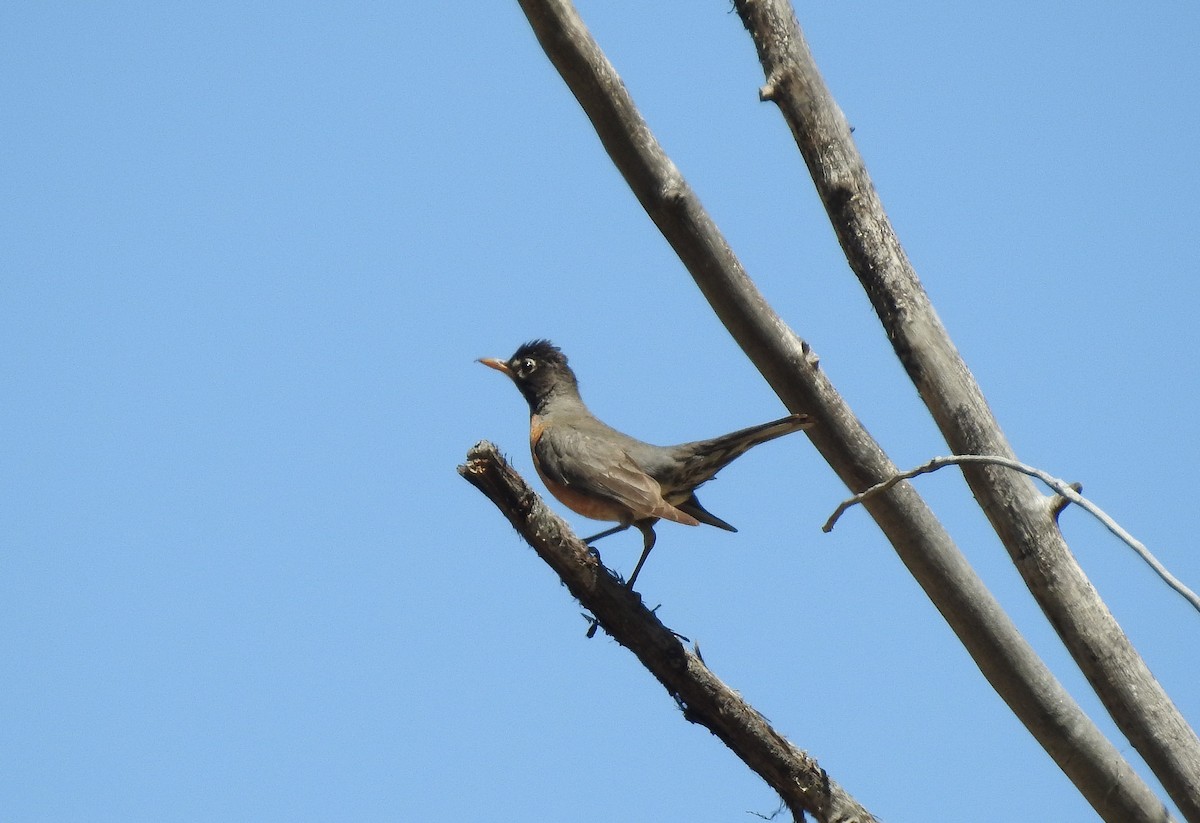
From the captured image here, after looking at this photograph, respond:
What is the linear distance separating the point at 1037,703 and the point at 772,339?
149 centimetres

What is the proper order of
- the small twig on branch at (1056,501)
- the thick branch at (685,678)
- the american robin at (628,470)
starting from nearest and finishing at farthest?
the small twig on branch at (1056,501) → the thick branch at (685,678) → the american robin at (628,470)

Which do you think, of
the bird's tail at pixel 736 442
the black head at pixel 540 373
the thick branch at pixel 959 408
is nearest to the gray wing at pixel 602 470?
the bird's tail at pixel 736 442

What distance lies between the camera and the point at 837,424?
14.4ft

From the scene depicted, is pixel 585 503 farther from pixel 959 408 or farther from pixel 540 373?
pixel 959 408

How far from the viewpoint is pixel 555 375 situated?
7.91 metres

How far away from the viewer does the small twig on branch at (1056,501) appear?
3.11 meters

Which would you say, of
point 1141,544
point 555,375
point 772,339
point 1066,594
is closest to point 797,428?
point 772,339

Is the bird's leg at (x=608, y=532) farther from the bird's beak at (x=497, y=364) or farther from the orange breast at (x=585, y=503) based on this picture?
the bird's beak at (x=497, y=364)

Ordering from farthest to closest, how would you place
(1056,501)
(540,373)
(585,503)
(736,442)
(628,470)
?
(540,373), (585,503), (628,470), (736,442), (1056,501)

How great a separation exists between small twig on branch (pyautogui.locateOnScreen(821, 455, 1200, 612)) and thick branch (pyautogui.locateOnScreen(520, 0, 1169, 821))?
50 cm

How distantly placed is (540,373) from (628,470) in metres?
1.84

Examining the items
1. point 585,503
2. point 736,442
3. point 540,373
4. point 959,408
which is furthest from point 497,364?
point 959,408

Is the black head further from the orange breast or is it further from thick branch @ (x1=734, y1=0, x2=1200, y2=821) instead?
thick branch @ (x1=734, y1=0, x2=1200, y2=821)

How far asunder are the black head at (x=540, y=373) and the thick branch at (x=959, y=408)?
12.4 feet
